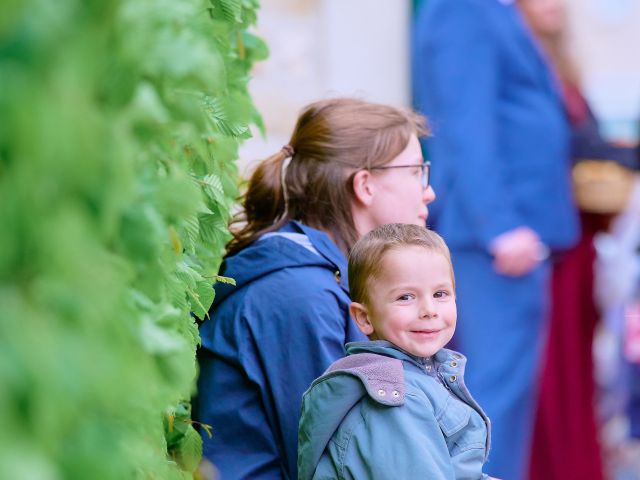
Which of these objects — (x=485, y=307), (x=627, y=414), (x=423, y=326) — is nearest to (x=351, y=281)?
(x=423, y=326)

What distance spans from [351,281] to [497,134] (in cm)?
239

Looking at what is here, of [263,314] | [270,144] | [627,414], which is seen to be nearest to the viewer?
[263,314]

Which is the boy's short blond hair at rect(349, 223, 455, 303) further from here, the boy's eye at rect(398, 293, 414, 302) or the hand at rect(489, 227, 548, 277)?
the hand at rect(489, 227, 548, 277)

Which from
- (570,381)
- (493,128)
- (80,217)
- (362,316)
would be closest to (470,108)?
(493,128)

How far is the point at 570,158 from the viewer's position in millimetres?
4742

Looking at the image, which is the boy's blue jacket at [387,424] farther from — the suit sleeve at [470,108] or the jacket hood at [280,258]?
the suit sleeve at [470,108]

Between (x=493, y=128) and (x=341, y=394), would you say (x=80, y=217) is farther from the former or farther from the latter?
(x=493, y=128)

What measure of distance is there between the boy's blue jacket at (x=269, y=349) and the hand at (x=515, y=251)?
6.25 ft

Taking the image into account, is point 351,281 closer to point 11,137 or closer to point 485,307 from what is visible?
point 11,137

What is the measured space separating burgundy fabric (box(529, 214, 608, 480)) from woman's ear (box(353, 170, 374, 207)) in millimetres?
2131

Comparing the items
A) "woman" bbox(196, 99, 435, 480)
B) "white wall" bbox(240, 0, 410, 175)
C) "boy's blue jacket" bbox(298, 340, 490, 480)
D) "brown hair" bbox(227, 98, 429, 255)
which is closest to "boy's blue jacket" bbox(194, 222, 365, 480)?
"woman" bbox(196, 99, 435, 480)

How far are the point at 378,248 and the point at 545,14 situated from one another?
274 cm

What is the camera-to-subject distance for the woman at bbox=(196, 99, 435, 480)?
2521 millimetres

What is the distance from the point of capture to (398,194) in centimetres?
288
